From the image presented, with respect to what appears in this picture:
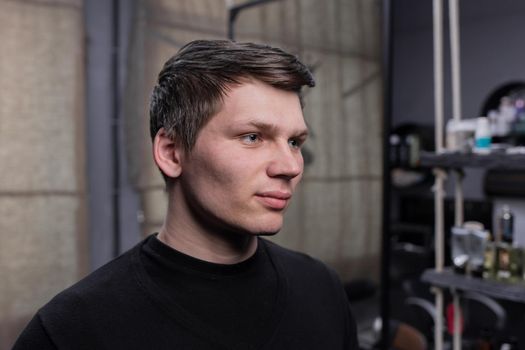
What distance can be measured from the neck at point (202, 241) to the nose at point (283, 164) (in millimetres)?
137

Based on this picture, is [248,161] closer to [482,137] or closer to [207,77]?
[207,77]

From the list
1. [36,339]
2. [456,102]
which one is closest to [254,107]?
[36,339]

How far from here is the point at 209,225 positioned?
814 millimetres

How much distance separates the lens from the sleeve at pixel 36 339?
2.34 feet

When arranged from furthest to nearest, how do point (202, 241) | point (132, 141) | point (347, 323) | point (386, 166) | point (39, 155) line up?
point (132, 141) → point (39, 155) → point (386, 166) → point (347, 323) → point (202, 241)

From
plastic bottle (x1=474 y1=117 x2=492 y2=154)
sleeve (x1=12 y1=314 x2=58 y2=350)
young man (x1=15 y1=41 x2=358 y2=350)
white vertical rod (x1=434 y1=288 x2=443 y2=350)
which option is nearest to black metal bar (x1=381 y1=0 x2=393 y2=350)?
white vertical rod (x1=434 y1=288 x2=443 y2=350)

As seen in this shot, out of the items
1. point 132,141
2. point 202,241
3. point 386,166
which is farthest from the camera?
point 132,141

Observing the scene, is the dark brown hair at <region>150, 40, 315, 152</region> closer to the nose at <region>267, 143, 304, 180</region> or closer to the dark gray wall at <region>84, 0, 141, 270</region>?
the nose at <region>267, 143, 304, 180</region>

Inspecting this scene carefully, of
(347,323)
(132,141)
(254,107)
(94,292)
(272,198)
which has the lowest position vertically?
(347,323)

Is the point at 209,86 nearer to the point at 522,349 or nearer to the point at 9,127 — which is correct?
the point at 9,127

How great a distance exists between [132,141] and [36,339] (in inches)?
81.8

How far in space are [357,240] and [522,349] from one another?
960 mm

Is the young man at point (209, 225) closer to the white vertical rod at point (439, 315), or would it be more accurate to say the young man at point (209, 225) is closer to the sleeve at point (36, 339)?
the sleeve at point (36, 339)

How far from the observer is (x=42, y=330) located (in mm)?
723
